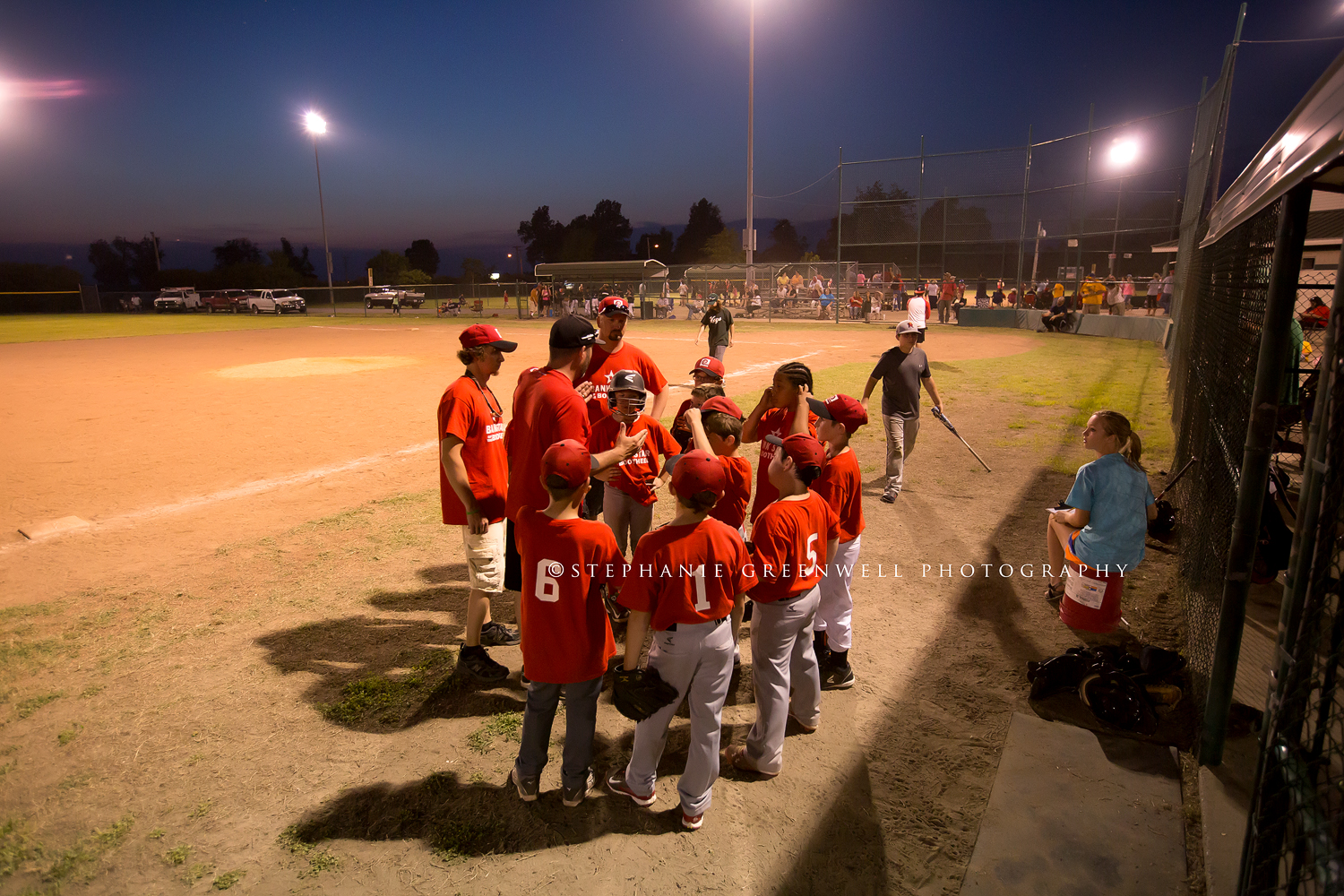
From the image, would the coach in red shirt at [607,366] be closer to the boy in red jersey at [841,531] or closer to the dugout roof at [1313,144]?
the boy in red jersey at [841,531]

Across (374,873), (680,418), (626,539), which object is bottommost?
(374,873)

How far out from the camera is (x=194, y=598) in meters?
5.48

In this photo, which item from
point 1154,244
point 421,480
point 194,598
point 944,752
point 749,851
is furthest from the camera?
point 1154,244

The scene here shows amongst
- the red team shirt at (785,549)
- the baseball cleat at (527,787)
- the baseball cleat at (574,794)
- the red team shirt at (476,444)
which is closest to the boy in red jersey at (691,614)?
the red team shirt at (785,549)

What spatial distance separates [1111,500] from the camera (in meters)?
4.43

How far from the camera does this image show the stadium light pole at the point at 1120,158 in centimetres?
2633

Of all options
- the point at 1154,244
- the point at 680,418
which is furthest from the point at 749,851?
the point at 1154,244

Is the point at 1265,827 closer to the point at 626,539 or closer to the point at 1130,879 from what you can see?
the point at 1130,879

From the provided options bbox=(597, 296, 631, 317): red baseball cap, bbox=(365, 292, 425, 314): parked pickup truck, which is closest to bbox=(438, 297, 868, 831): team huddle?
bbox=(597, 296, 631, 317): red baseball cap

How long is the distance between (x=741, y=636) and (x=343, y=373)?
52.3 feet

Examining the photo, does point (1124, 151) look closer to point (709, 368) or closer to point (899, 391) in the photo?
point (899, 391)

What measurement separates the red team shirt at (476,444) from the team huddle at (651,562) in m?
0.01

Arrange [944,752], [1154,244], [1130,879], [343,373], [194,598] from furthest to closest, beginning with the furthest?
1. [1154,244]
2. [343,373]
3. [194,598]
4. [944,752]
5. [1130,879]

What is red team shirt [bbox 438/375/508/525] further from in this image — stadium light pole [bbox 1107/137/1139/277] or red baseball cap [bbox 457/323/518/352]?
stadium light pole [bbox 1107/137/1139/277]
